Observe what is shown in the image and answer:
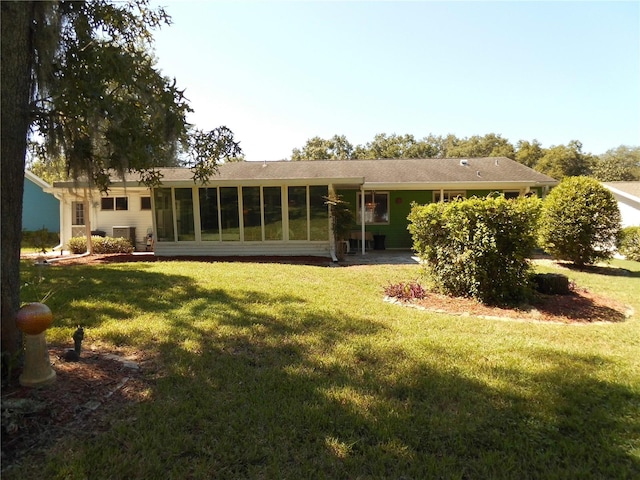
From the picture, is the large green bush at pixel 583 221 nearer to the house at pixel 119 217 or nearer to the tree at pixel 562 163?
the house at pixel 119 217

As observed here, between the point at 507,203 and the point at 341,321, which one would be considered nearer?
the point at 341,321

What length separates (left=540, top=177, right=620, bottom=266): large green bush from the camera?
32.9ft

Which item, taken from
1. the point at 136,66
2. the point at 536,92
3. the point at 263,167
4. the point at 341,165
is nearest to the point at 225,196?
the point at 263,167

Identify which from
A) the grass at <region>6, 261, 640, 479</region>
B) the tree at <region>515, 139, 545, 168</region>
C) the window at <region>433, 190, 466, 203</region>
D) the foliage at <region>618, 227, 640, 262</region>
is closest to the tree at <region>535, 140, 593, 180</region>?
the tree at <region>515, 139, 545, 168</region>

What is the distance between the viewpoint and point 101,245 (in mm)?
13570

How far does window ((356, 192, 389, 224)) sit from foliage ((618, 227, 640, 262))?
336 inches

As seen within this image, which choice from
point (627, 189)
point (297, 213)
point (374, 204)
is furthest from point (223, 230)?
point (627, 189)

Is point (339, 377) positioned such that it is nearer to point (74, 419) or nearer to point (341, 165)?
point (74, 419)

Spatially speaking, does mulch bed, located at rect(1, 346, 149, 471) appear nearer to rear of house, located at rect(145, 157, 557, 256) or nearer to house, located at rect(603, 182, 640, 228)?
rear of house, located at rect(145, 157, 557, 256)

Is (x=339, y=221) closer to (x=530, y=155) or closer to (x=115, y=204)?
(x=115, y=204)

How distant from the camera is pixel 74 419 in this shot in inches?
99.4

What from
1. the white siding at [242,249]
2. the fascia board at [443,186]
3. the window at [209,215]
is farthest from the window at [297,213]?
the fascia board at [443,186]

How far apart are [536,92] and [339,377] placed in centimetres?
1623

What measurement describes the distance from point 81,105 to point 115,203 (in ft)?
44.9
